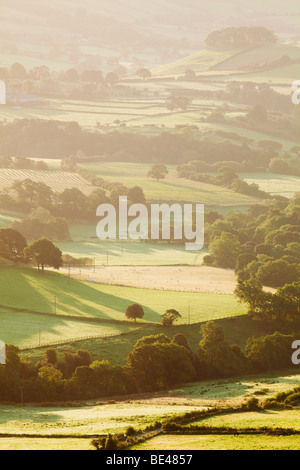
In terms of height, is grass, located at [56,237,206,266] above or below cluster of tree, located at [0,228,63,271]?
below

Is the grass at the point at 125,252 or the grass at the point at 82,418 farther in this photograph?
the grass at the point at 125,252

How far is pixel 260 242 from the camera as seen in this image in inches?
5891

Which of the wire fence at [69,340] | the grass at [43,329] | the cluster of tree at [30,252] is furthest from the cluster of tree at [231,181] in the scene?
the grass at [43,329]

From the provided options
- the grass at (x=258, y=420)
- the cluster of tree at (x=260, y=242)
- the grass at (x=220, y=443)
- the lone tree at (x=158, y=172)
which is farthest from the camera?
the lone tree at (x=158, y=172)

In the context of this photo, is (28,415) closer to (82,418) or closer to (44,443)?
(82,418)

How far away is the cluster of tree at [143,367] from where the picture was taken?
83062mm

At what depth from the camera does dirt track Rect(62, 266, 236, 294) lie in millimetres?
118188

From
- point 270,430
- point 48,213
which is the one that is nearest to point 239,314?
point 270,430

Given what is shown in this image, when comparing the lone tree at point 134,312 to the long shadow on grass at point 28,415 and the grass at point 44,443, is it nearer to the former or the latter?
the long shadow on grass at point 28,415

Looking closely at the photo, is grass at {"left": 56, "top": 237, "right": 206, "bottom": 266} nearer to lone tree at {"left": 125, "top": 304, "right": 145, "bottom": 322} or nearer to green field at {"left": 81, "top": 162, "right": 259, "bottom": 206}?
green field at {"left": 81, "top": 162, "right": 259, "bottom": 206}

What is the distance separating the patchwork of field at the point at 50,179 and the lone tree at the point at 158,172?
51.5 feet

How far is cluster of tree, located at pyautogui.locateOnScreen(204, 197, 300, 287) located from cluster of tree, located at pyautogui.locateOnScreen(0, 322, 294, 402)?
24.5 m

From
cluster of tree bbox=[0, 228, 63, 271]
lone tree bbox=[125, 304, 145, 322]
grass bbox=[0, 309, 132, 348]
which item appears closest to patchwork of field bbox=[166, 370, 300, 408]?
grass bbox=[0, 309, 132, 348]

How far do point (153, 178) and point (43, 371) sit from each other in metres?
115
